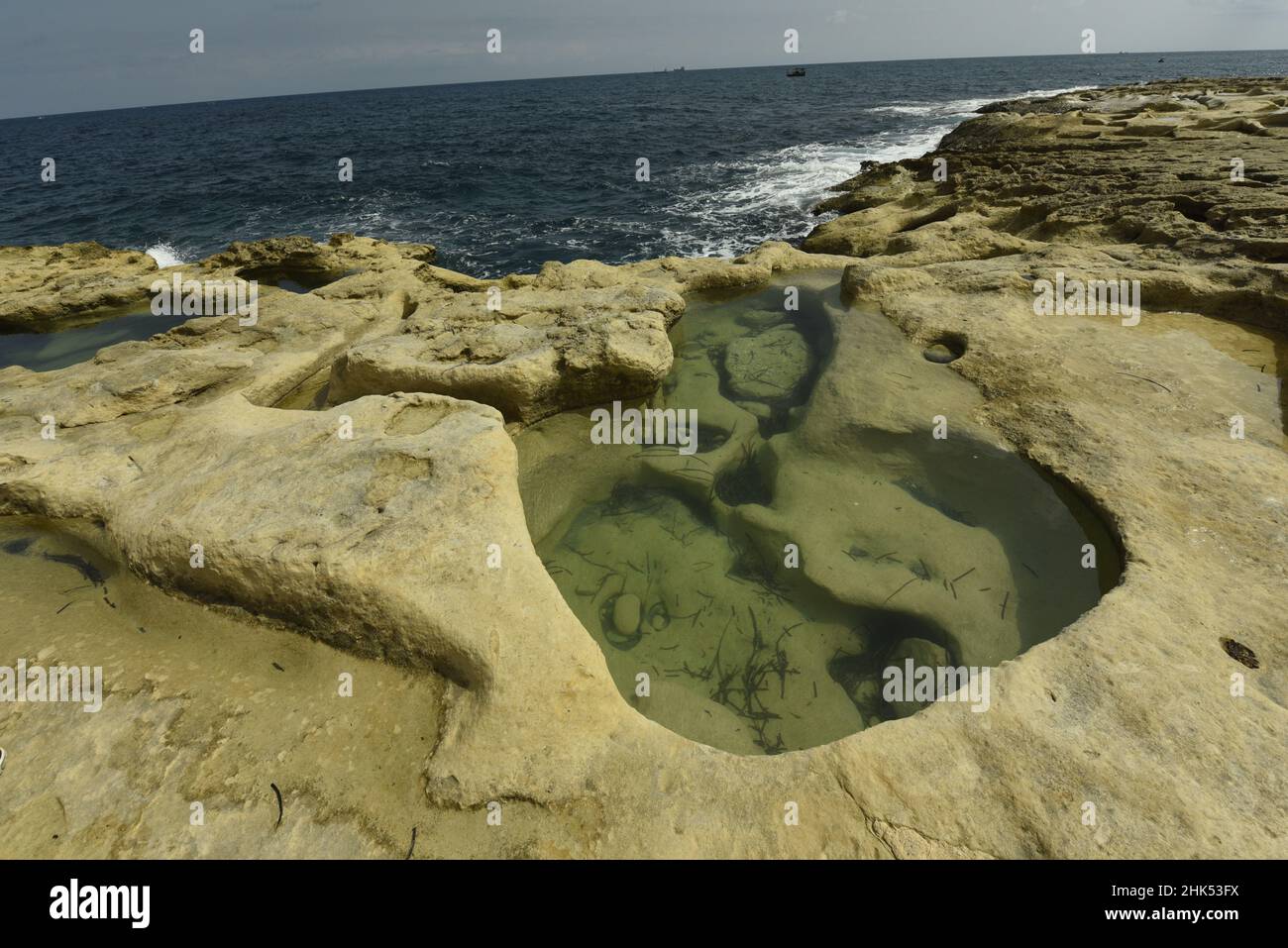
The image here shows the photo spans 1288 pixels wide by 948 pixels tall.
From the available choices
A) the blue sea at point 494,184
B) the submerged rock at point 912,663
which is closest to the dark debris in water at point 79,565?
the submerged rock at point 912,663

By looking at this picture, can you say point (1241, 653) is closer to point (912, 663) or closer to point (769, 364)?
point (912, 663)

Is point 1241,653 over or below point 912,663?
over

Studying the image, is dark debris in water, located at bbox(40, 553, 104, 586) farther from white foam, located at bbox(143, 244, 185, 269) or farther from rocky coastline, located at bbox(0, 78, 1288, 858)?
white foam, located at bbox(143, 244, 185, 269)

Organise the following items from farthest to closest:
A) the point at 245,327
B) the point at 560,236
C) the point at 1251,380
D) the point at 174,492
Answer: the point at 560,236 < the point at 245,327 < the point at 1251,380 < the point at 174,492

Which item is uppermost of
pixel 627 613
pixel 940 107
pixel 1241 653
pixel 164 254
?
pixel 940 107

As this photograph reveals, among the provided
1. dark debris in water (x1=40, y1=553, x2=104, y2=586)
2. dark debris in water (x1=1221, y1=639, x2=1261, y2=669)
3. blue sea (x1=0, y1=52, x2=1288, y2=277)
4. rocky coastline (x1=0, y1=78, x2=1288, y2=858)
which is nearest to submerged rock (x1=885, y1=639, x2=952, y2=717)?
rocky coastline (x1=0, y1=78, x2=1288, y2=858)

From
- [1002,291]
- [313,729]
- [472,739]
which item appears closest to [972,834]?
[472,739]

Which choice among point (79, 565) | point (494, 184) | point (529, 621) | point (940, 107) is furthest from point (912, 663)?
point (940, 107)

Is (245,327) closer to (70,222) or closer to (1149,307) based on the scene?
(1149,307)

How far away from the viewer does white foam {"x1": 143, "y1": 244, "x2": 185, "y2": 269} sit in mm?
14477

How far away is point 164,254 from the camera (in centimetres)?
1505

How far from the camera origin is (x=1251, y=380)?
4.83 m
